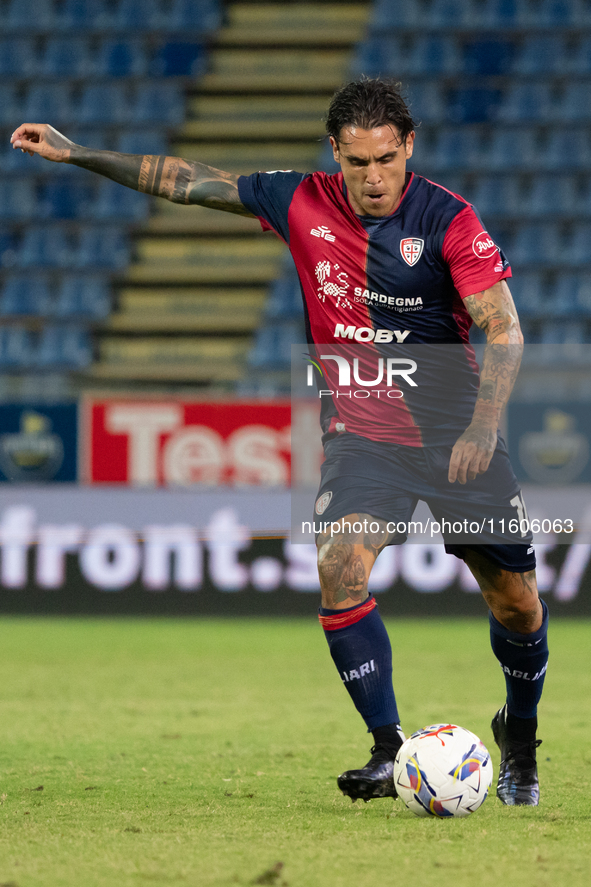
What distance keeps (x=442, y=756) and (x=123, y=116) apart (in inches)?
488

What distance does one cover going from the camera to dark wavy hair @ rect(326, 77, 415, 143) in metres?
3.12

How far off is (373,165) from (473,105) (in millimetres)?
11416

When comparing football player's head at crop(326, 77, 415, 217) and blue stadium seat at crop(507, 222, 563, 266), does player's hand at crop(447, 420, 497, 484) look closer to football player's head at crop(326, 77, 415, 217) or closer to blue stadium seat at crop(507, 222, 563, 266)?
football player's head at crop(326, 77, 415, 217)

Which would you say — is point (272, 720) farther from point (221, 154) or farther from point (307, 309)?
point (221, 154)

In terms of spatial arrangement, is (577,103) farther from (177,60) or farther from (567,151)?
(177,60)

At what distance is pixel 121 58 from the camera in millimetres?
14445

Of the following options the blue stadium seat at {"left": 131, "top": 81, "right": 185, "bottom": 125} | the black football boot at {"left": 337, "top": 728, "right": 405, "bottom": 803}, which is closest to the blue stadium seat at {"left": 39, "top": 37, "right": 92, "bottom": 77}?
the blue stadium seat at {"left": 131, "top": 81, "right": 185, "bottom": 125}

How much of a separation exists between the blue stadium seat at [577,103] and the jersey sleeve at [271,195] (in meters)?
11.1

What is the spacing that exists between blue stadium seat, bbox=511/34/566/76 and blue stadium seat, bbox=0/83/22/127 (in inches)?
241

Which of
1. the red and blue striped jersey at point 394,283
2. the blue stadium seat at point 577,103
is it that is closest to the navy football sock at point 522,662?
the red and blue striped jersey at point 394,283

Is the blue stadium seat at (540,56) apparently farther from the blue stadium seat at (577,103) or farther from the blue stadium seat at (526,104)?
the blue stadium seat at (577,103)

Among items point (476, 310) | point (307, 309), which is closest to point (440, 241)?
point (476, 310)

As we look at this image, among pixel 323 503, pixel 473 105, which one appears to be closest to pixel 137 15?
pixel 473 105

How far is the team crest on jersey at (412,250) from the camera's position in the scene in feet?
10.4
